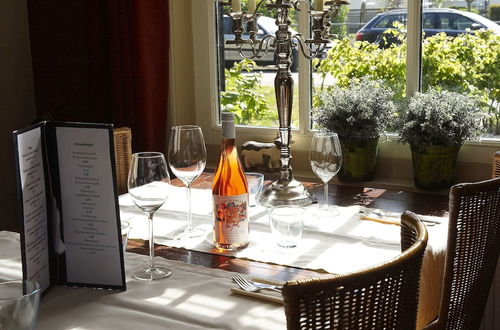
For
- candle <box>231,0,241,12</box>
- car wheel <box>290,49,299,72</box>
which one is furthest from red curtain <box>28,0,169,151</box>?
candle <box>231,0,241,12</box>

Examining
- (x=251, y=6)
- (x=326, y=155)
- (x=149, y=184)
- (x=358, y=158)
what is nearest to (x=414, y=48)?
(x=358, y=158)

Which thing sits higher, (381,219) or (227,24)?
(227,24)

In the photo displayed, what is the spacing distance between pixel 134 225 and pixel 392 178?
1.44 meters

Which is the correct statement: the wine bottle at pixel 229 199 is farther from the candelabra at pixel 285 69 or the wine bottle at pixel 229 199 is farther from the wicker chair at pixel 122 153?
the wicker chair at pixel 122 153

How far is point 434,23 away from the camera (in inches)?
106

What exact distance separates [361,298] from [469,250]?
0.63 meters

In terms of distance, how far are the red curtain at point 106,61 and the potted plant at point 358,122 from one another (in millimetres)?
934

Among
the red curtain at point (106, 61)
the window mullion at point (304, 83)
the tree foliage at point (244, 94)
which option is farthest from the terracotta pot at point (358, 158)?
the red curtain at point (106, 61)

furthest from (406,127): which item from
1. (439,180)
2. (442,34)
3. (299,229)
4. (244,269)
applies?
(244,269)

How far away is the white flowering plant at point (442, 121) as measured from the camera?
2420 mm

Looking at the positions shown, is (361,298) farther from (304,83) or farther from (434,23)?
(304,83)

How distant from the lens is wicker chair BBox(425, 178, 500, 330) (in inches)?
50.8

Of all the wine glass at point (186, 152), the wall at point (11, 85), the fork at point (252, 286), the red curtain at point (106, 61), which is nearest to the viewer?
the fork at point (252, 286)

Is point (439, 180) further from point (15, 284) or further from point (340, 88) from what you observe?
point (15, 284)
